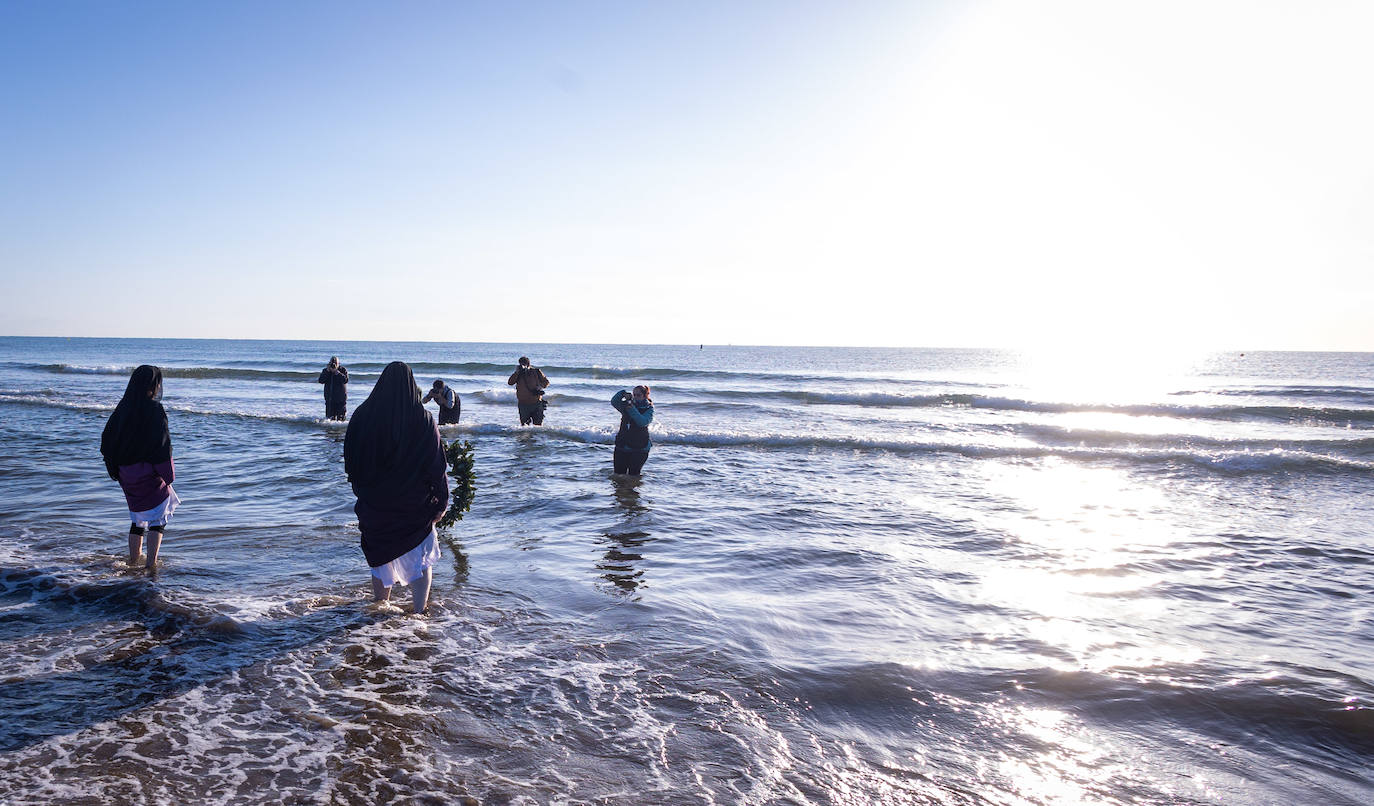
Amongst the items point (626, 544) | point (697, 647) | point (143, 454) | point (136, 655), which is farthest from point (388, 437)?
point (626, 544)

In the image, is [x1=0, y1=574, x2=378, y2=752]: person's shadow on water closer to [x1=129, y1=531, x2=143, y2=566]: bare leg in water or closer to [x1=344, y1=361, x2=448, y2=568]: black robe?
[x1=129, y1=531, x2=143, y2=566]: bare leg in water

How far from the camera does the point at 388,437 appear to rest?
4727 mm

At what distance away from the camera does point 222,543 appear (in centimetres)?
701

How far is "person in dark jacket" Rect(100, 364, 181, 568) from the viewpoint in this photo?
575 cm

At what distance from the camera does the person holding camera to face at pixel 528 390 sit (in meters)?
16.2

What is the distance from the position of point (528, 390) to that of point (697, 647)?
40.1 ft

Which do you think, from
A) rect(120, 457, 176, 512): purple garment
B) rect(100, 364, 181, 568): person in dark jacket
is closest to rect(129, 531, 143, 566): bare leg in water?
rect(100, 364, 181, 568): person in dark jacket

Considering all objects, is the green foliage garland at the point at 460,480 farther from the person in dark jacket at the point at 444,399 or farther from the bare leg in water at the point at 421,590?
the person in dark jacket at the point at 444,399

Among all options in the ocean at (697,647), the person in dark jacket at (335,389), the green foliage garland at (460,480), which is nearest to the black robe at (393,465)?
the ocean at (697,647)

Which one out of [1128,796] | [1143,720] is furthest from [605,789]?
[1143,720]

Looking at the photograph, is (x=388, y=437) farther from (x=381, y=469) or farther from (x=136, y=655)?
(x=136, y=655)

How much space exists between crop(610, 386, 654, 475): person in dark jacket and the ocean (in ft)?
1.20

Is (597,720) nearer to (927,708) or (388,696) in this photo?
(388,696)

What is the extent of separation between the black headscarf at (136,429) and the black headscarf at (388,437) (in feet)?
7.46
